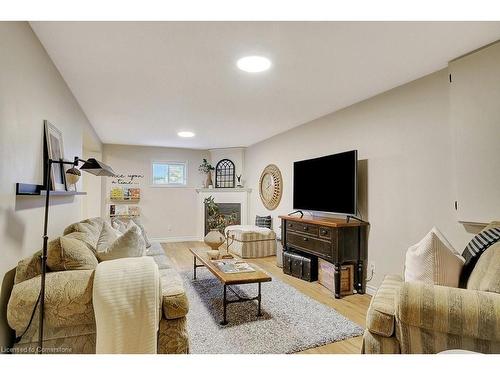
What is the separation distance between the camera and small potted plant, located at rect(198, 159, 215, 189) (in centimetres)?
692

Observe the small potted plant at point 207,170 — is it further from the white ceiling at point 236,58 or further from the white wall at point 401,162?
the white wall at point 401,162

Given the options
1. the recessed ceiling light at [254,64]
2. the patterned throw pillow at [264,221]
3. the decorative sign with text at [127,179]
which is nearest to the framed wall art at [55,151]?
the recessed ceiling light at [254,64]

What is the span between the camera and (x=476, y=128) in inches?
85.4

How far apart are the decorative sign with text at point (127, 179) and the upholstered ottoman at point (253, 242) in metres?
2.73

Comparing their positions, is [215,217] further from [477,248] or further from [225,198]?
[477,248]

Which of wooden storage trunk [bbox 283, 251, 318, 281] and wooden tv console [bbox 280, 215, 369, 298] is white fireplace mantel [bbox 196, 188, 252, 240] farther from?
wooden tv console [bbox 280, 215, 369, 298]

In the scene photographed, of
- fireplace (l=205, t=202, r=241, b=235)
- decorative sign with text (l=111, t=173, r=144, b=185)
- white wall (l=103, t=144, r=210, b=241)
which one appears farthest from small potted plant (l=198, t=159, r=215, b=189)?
decorative sign with text (l=111, t=173, r=144, b=185)

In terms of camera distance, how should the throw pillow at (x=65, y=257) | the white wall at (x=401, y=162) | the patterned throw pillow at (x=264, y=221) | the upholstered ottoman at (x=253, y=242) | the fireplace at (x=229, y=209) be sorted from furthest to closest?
the fireplace at (x=229, y=209) → the patterned throw pillow at (x=264, y=221) → the upholstered ottoman at (x=253, y=242) → the white wall at (x=401, y=162) → the throw pillow at (x=65, y=257)

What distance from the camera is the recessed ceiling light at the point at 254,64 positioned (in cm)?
224

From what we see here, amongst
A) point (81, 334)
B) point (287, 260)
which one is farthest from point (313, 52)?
point (287, 260)

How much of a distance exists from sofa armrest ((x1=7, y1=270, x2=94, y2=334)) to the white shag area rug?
867 millimetres

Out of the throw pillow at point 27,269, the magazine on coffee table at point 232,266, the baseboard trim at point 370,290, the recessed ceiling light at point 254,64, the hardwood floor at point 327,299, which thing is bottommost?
the hardwood floor at point 327,299

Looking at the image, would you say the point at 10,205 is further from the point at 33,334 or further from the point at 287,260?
the point at 287,260
